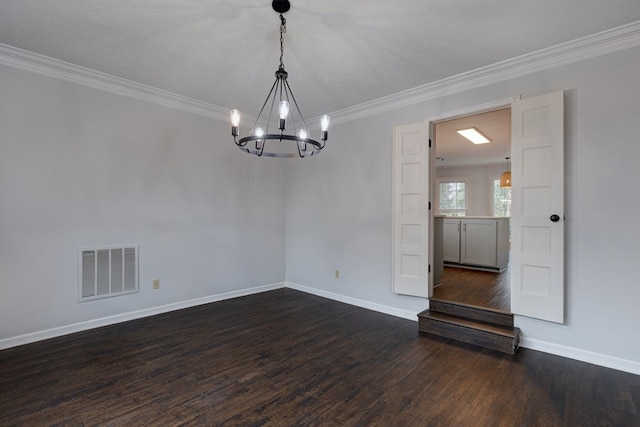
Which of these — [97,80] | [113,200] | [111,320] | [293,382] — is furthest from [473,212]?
[97,80]

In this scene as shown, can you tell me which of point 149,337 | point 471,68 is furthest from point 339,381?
point 471,68

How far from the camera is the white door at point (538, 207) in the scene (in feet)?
9.28

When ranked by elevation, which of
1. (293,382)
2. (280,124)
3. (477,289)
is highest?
(280,124)

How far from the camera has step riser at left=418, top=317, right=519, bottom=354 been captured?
291 cm

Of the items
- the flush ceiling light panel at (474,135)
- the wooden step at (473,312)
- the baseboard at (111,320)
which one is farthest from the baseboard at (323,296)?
the flush ceiling light panel at (474,135)

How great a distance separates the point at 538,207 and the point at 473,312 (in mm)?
1284

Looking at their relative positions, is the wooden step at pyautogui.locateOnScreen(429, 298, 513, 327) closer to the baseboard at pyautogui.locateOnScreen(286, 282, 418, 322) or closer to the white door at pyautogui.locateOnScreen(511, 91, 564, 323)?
the white door at pyautogui.locateOnScreen(511, 91, 564, 323)

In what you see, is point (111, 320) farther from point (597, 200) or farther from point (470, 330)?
point (597, 200)

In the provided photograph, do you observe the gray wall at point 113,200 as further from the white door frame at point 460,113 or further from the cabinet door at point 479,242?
the cabinet door at point 479,242

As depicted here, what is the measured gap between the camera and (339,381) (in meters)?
2.39

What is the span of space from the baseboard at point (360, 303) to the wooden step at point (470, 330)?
0.99ft

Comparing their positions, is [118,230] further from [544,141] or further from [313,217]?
[544,141]

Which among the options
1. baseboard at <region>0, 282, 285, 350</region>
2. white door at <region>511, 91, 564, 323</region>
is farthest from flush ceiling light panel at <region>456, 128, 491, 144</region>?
baseboard at <region>0, 282, 285, 350</region>

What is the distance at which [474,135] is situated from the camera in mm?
5656
